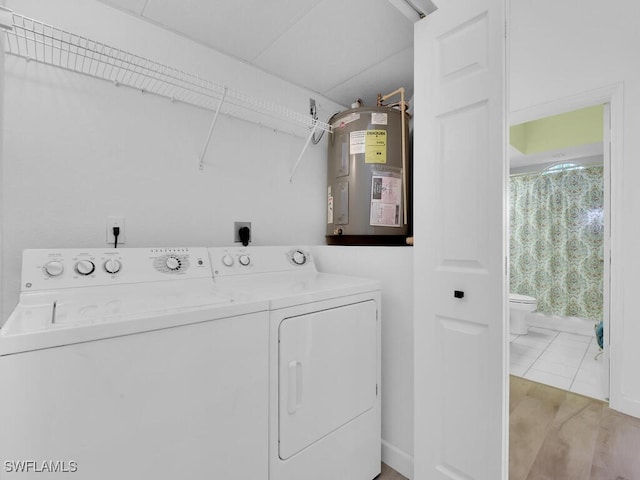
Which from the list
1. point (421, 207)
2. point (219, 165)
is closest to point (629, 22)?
point (421, 207)

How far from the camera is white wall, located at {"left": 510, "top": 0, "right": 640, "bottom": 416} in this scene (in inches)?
68.9

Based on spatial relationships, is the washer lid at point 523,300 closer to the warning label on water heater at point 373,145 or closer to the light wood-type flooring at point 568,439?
the light wood-type flooring at point 568,439

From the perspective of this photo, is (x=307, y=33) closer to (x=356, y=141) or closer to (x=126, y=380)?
(x=356, y=141)

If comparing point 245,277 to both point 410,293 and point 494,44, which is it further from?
point 494,44

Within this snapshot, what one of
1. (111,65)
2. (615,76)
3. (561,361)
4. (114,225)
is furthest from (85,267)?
(561,361)

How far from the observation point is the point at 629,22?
168 cm

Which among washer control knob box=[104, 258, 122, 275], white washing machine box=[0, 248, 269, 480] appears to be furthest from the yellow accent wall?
washer control knob box=[104, 258, 122, 275]

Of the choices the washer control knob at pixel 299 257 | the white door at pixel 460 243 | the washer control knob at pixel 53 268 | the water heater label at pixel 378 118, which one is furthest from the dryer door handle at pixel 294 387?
the water heater label at pixel 378 118

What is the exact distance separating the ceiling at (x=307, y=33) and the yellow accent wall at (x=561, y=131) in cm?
250

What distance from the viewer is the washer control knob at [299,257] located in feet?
6.12

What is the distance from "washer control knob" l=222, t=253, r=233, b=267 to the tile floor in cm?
257

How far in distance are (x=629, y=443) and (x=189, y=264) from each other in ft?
8.54

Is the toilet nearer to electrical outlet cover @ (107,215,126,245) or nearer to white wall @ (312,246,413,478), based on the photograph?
white wall @ (312,246,413,478)

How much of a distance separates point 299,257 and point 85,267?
1066 millimetres
